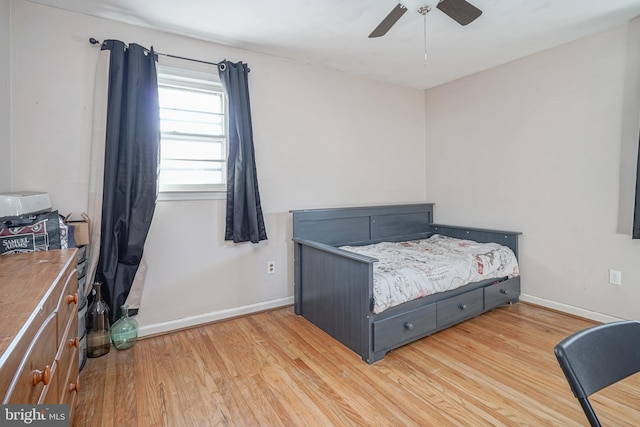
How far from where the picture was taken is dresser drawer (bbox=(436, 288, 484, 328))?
257cm

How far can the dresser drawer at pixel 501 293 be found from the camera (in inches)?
115

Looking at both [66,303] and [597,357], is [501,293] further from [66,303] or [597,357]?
[66,303]

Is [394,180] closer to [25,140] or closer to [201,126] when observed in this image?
[201,126]

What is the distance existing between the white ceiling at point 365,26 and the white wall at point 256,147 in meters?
0.19

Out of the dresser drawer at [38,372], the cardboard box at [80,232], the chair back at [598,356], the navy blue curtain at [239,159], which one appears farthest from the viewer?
the navy blue curtain at [239,159]

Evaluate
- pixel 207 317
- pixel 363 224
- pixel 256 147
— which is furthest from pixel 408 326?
pixel 256 147

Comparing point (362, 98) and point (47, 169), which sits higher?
point (362, 98)

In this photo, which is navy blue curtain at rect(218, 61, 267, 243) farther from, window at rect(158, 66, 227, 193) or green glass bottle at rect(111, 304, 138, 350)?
green glass bottle at rect(111, 304, 138, 350)

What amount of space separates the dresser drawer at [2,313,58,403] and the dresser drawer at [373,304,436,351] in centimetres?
167

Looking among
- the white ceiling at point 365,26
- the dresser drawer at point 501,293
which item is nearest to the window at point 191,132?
the white ceiling at point 365,26

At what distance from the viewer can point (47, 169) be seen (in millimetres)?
2254

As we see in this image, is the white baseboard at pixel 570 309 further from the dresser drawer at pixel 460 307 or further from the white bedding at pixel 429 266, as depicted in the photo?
the dresser drawer at pixel 460 307

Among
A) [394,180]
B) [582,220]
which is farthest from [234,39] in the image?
[582,220]

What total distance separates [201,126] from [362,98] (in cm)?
176
